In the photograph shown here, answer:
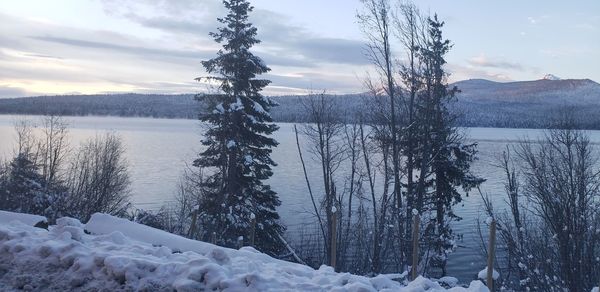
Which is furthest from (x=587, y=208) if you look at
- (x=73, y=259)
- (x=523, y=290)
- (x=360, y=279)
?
(x=73, y=259)

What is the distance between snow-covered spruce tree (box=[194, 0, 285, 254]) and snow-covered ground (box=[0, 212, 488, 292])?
1560cm

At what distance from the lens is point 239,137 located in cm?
2380

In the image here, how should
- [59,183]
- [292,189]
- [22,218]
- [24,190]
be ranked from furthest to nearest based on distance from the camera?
1. [292,189]
2. [59,183]
3. [24,190]
4. [22,218]

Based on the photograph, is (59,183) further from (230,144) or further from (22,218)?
(22,218)

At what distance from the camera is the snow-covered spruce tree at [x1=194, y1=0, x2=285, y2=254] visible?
76.4 feet

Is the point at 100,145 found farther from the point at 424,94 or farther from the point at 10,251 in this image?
the point at 10,251

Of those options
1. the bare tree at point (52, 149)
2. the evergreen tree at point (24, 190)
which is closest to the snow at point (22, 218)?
the evergreen tree at point (24, 190)

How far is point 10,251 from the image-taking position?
7016 millimetres

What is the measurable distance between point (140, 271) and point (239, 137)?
1769 cm

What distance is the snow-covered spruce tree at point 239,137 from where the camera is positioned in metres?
23.3

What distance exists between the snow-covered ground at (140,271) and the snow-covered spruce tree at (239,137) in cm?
1560

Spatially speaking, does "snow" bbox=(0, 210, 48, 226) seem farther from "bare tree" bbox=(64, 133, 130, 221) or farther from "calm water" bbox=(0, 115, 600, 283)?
"calm water" bbox=(0, 115, 600, 283)

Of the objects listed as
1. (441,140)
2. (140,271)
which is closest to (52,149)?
(441,140)

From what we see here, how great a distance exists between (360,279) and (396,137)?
67.8ft
